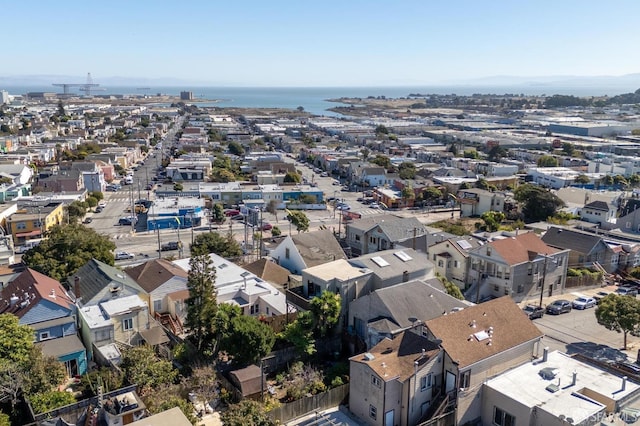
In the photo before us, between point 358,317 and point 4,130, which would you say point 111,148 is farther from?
point 358,317

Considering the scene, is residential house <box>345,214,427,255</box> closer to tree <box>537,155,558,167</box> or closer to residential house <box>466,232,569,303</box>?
residential house <box>466,232,569,303</box>

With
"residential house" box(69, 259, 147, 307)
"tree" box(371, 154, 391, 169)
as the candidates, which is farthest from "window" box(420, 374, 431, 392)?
"tree" box(371, 154, 391, 169)

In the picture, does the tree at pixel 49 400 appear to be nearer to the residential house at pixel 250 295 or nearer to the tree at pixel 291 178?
the residential house at pixel 250 295

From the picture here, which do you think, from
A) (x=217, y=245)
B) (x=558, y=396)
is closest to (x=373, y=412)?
(x=558, y=396)

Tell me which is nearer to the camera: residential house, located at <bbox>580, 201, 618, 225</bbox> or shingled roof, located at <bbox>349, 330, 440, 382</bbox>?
shingled roof, located at <bbox>349, 330, 440, 382</bbox>

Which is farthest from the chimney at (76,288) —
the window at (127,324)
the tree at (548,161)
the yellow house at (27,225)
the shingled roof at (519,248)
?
the tree at (548,161)

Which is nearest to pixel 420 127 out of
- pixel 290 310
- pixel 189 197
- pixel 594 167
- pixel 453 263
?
pixel 594 167
